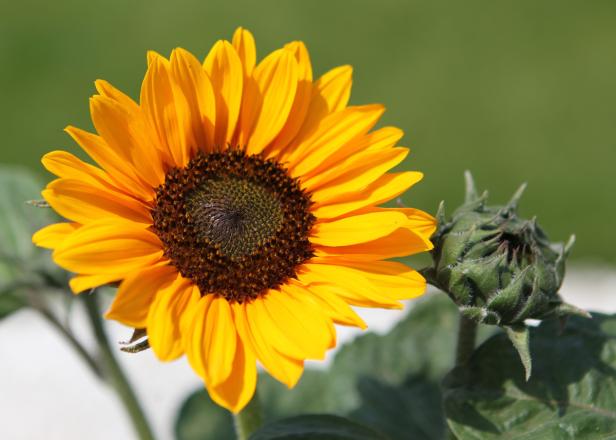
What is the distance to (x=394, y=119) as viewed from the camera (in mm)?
4699

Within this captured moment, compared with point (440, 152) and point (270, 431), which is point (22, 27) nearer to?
point (440, 152)

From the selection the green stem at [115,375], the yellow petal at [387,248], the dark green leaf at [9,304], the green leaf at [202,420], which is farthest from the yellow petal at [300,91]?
the green leaf at [202,420]

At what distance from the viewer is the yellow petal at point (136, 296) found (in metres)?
1.33

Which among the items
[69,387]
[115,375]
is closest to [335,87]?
[115,375]

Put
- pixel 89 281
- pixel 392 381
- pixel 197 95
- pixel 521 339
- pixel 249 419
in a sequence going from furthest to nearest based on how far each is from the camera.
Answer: pixel 392 381 → pixel 249 419 → pixel 197 95 → pixel 521 339 → pixel 89 281

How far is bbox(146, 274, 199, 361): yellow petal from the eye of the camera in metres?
1.33

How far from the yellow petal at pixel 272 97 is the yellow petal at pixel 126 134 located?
0.61ft

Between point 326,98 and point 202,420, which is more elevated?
point 326,98

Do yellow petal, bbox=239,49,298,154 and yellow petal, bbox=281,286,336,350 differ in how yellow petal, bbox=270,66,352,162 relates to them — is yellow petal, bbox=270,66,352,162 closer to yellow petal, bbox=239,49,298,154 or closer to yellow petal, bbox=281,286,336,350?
yellow petal, bbox=239,49,298,154

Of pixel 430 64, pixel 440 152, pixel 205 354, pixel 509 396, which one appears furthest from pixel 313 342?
pixel 430 64

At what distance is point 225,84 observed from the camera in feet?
5.16

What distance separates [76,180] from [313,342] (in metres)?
0.41

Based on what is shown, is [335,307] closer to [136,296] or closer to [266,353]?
[266,353]

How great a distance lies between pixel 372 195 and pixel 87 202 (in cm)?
45
